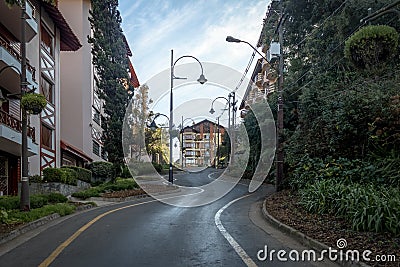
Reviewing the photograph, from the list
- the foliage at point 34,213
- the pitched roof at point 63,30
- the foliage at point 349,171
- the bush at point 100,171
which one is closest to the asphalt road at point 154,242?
the foliage at point 34,213

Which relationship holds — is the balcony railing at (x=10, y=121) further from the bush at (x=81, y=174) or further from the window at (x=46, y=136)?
the bush at (x=81, y=174)

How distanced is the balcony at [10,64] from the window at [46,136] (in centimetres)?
346

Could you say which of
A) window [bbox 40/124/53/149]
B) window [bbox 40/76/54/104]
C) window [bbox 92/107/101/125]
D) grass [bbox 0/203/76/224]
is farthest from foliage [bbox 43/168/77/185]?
window [bbox 92/107/101/125]

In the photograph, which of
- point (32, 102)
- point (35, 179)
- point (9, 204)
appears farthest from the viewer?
point (35, 179)

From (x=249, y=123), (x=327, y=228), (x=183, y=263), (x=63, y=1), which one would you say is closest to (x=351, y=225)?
(x=327, y=228)

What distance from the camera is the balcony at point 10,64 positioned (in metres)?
18.2

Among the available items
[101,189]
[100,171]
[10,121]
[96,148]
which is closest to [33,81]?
[10,121]

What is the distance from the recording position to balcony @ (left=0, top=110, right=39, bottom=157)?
18.2m

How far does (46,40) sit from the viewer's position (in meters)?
26.1

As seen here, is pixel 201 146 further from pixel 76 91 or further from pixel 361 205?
pixel 361 205

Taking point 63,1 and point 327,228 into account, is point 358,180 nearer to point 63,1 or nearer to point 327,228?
point 327,228

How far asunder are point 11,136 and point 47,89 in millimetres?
8016

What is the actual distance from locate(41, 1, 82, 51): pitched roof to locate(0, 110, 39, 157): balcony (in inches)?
290

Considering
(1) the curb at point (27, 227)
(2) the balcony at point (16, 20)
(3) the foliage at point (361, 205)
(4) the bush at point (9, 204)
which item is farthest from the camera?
(2) the balcony at point (16, 20)
